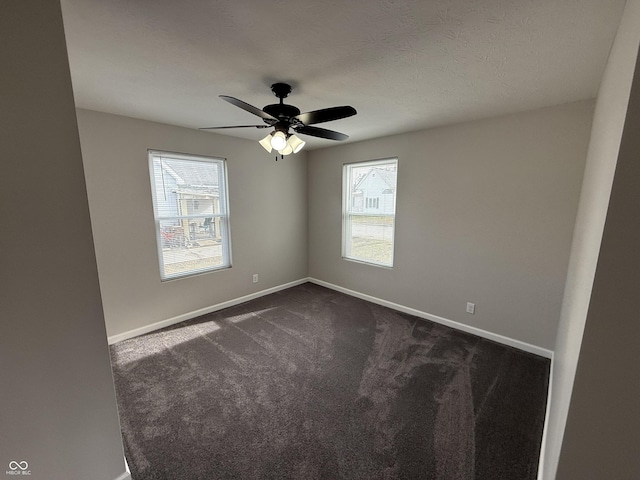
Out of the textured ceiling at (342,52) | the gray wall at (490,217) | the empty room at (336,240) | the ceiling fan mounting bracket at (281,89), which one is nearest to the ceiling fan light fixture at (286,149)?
the empty room at (336,240)

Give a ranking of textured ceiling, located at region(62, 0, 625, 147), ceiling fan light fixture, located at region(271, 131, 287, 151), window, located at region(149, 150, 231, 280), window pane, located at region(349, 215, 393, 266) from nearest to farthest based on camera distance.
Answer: textured ceiling, located at region(62, 0, 625, 147) < ceiling fan light fixture, located at region(271, 131, 287, 151) < window, located at region(149, 150, 231, 280) < window pane, located at region(349, 215, 393, 266)

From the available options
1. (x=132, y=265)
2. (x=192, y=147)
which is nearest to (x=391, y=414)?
(x=132, y=265)

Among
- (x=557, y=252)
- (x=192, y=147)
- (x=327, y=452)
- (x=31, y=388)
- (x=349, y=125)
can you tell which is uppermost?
(x=349, y=125)

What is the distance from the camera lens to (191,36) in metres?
1.40

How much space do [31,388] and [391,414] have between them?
203 cm

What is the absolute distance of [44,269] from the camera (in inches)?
43.3

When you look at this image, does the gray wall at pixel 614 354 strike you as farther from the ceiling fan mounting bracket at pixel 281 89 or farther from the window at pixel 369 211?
the window at pixel 369 211

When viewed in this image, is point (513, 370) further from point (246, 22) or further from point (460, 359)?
point (246, 22)

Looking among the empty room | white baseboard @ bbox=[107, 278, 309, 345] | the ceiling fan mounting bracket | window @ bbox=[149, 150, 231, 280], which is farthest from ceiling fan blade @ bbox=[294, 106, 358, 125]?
Answer: white baseboard @ bbox=[107, 278, 309, 345]

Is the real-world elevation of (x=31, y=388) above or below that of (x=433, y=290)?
above

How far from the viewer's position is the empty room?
103cm

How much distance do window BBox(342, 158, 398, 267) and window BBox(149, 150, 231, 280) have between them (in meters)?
1.87

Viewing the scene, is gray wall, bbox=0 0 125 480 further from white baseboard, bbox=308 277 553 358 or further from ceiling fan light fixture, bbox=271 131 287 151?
white baseboard, bbox=308 277 553 358

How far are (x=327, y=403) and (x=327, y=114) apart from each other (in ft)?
7.01
